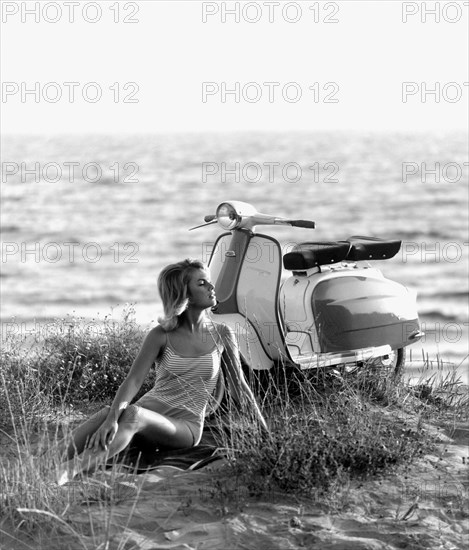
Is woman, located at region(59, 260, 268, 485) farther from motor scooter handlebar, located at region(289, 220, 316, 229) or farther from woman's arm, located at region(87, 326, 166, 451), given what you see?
motor scooter handlebar, located at region(289, 220, 316, 229)

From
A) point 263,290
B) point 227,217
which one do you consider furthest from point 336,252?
point 227,217

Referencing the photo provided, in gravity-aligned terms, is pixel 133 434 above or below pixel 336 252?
below

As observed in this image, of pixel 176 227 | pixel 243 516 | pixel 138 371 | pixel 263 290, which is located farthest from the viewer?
pixel 176 227

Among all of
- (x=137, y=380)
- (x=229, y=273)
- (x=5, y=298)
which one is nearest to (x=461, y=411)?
(x=229, y=273)

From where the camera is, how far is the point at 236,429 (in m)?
5.07

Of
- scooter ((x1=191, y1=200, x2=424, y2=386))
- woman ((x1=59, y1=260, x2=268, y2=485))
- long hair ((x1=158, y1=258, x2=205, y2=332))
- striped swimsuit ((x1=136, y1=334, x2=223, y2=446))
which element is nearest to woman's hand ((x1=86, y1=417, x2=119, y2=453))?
woman ((x1=59, y1=260, x2=268, y2=485))

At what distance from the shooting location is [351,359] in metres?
6.23

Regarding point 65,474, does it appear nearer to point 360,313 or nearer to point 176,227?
point 360,313

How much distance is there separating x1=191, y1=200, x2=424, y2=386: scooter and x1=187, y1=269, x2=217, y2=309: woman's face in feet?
2.22

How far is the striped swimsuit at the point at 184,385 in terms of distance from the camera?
5270 millimetres

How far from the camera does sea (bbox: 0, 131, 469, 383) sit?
1845 cm

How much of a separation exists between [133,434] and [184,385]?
48 centimetres

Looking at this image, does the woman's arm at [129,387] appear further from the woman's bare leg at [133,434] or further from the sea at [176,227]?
the sea at [176,227]

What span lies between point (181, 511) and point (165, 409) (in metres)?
0.83
